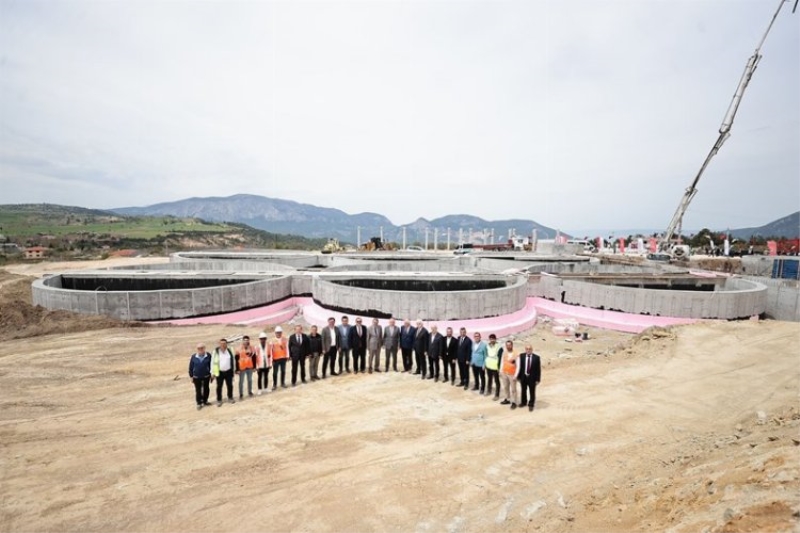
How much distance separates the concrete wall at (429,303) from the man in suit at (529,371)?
9216mm

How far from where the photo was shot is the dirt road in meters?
4.57

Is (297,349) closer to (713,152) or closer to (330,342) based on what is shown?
(330,342)

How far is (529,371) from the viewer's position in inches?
301

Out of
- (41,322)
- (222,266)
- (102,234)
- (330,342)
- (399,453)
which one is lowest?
(399,453)

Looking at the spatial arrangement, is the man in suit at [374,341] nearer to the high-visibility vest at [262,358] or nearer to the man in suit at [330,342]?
the man in suit at [330,342]

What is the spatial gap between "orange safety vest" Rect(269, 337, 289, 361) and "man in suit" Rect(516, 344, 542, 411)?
5.09 meters

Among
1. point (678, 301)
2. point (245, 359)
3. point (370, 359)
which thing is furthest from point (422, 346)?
point (678, 301)

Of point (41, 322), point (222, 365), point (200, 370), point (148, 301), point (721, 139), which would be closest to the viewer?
point (200, 370)

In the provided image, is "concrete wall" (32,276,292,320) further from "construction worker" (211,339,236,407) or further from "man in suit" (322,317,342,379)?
"construction worker" (211,339,236,407)

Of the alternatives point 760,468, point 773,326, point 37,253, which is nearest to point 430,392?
point 760,468

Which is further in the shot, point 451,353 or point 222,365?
point 451,353

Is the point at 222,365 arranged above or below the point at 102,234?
below

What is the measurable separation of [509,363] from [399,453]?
3.05 m

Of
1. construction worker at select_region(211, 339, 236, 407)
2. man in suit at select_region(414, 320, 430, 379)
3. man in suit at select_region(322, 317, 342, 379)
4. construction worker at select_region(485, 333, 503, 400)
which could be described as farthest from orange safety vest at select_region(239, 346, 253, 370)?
construction worker at select_region(485, 333, 503, 400)
